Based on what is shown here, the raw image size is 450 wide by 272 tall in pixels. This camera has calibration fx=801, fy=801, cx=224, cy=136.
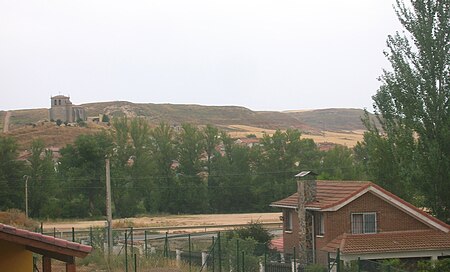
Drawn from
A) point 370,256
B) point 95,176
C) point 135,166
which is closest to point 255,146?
point 135,166

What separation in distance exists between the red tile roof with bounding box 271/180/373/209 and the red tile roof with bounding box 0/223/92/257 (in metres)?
22.4

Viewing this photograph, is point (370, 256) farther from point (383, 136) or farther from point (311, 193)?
point (383, 136)

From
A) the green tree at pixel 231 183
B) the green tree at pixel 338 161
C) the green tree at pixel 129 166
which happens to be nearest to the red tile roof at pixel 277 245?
the green tree at pixel 338 161

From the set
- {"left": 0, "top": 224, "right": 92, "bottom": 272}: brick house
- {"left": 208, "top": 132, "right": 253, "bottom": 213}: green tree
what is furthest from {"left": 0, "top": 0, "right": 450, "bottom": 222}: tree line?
{"left": 0, "top": 224, "right": 92, "bottom": 272}: brick house

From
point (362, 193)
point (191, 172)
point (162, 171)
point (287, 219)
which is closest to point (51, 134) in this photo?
point (162, 171)

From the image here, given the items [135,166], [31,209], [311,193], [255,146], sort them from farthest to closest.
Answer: [255,146], [135,166], [31,209], [311,193]

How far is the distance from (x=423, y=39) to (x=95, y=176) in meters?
49.9

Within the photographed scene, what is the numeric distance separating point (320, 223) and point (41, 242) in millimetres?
23872

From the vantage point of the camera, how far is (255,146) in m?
93.9

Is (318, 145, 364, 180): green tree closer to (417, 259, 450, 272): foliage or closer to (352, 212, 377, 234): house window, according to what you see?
(352, 212, 377, 234): house window

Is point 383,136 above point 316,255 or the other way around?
above

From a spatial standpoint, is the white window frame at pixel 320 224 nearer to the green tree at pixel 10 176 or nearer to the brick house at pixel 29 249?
the brick house at pixel 29 249

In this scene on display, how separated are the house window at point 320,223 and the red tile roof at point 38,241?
904 inches

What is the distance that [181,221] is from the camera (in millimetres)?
76312
